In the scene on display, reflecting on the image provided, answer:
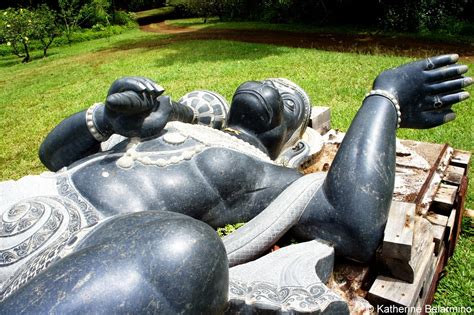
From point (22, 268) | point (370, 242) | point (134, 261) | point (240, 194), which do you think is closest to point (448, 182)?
point (370, 242)

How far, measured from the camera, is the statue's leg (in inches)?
46.8

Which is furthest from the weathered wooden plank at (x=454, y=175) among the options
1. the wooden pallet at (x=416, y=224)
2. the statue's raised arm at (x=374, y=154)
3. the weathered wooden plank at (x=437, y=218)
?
the statue's raised arm at (x=374, y=154)

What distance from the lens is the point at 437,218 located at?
237 centimetres

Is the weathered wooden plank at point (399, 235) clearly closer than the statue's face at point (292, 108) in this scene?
Yes

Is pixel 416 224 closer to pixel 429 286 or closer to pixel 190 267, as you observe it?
pixel 429 286

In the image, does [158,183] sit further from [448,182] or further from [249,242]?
[448,182]

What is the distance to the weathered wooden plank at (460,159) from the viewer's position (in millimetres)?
2967

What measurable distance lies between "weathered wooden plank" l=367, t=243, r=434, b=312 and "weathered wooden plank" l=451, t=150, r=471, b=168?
1370 millimetres

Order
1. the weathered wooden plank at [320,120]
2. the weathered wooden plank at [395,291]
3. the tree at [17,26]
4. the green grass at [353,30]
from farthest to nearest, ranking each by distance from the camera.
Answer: the tree at [17,26], the green grass at [353,30], the weathered wooden plank at [320,120], the weathered wooden plank at [395,291]

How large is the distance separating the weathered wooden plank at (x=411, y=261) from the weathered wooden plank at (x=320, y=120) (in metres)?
1.58

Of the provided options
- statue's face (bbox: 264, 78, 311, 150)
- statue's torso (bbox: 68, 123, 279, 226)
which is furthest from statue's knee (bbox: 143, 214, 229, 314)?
statue's face (bbox: 264, 78, 311, 150)

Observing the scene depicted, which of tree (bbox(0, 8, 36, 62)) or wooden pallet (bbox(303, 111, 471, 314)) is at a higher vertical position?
tree (bbox(0, 8, 36, 62))

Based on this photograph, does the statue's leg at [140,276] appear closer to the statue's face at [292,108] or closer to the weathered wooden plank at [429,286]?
the weathered wooden plank at [429,286]

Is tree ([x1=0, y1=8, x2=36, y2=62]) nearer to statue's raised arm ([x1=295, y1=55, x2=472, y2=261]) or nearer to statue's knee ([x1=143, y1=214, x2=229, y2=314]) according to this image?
statue's raised arm ([x1=295, y1=55, x2=472, y2=261])
